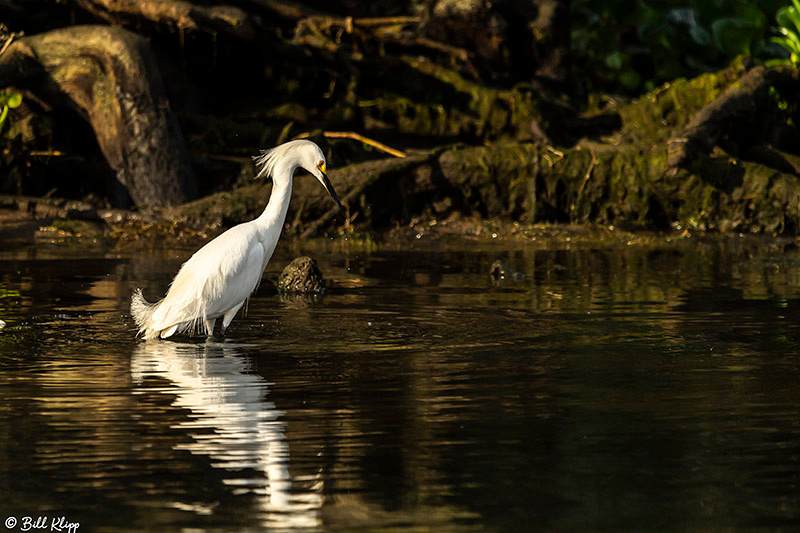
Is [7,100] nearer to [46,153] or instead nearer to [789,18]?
[46,153]

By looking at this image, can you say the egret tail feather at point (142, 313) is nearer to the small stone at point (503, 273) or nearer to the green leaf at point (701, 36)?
the small stone at point (503, 273)

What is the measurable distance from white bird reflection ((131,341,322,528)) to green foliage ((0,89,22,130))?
8.98 m

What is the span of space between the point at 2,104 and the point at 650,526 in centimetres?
1443

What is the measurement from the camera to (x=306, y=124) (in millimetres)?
20000

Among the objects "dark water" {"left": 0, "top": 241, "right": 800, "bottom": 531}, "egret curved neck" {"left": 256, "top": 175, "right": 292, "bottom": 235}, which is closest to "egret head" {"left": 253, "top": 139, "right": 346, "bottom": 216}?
→ "egret curved neck" {"left": 256, "top": 175, "right": 292, "bottom": 235}

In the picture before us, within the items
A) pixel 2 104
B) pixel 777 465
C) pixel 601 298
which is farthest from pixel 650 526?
pixel 2 104

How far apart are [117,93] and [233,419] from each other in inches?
435

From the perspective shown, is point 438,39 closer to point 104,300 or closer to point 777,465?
point 104,300

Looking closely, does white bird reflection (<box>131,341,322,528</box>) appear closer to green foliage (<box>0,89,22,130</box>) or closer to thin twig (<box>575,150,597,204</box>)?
green foliage (<box>0,89,22,130</box>)

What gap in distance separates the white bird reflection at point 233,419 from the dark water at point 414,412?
0.06 feet
